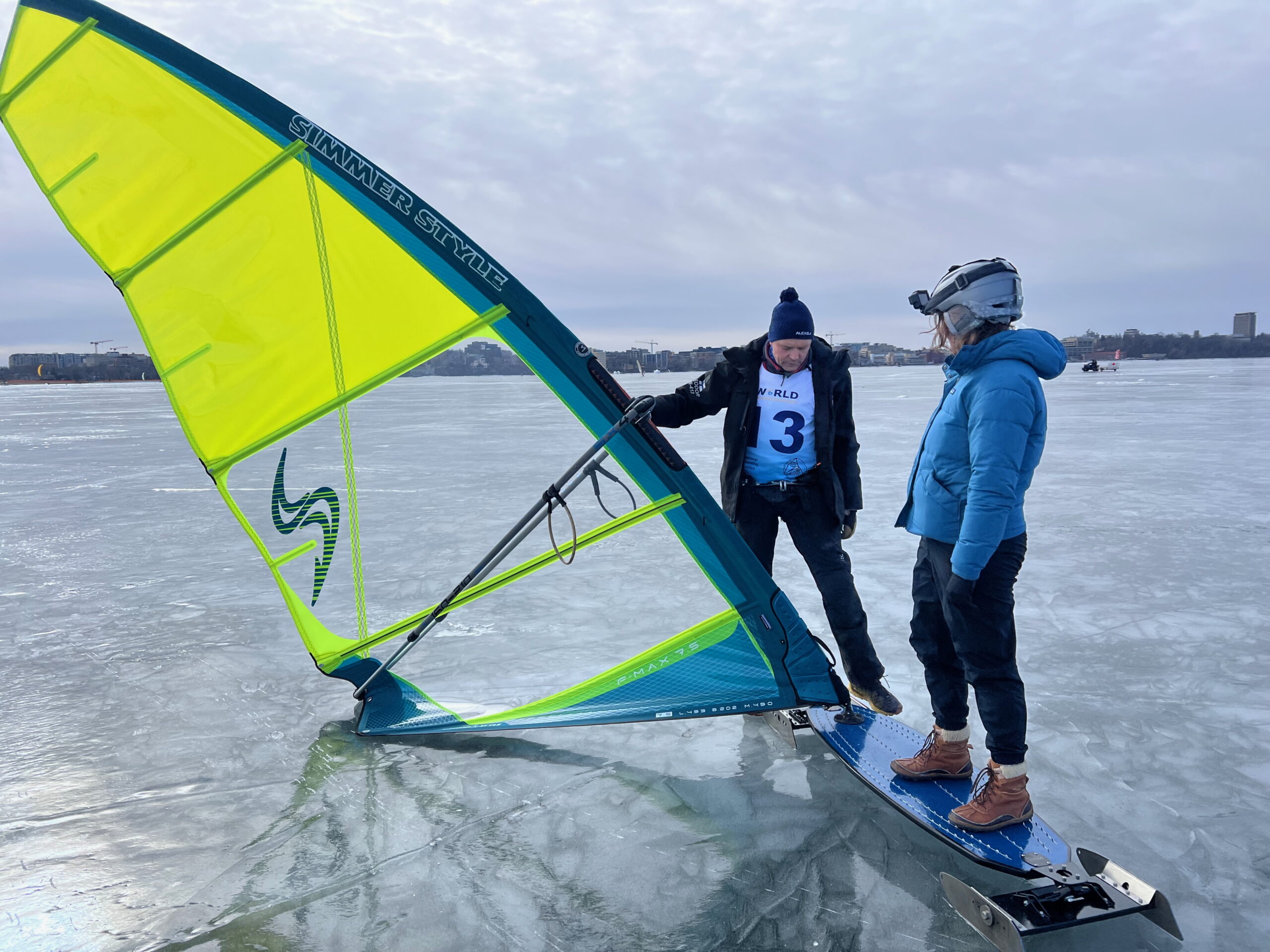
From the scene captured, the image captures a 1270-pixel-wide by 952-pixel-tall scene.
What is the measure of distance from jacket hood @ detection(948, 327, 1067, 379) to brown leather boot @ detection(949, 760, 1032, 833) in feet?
3.46

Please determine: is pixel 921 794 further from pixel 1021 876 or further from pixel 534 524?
pixel 534 524

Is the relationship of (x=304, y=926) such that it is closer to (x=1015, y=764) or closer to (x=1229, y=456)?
(x=1015, y=764)

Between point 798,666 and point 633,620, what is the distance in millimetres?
1432

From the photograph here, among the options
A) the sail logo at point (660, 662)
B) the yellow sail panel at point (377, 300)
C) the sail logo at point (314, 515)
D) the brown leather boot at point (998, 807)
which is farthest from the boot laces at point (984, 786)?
the sail logo at point (314, 515)

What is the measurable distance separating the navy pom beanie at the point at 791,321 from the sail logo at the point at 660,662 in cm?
109

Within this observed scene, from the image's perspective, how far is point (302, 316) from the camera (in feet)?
8.50

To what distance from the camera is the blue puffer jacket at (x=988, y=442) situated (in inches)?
78.6

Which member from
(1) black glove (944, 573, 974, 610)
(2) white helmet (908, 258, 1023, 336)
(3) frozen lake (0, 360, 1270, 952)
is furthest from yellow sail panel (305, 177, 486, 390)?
(1) black glove (944, 573, 974, 610)

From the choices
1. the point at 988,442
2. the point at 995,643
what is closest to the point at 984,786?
the point at 995,643

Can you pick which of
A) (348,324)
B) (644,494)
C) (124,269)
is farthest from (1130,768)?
(124,269)

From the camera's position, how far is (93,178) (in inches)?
102

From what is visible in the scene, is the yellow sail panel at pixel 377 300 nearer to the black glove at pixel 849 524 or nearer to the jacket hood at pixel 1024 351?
the jacket hood at pixel 1024 351

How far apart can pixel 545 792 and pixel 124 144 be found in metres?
2.35

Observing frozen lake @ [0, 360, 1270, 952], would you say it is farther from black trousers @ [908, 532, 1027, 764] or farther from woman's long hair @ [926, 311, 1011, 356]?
woman's long hair @ [926, 311, 1011, 356]
